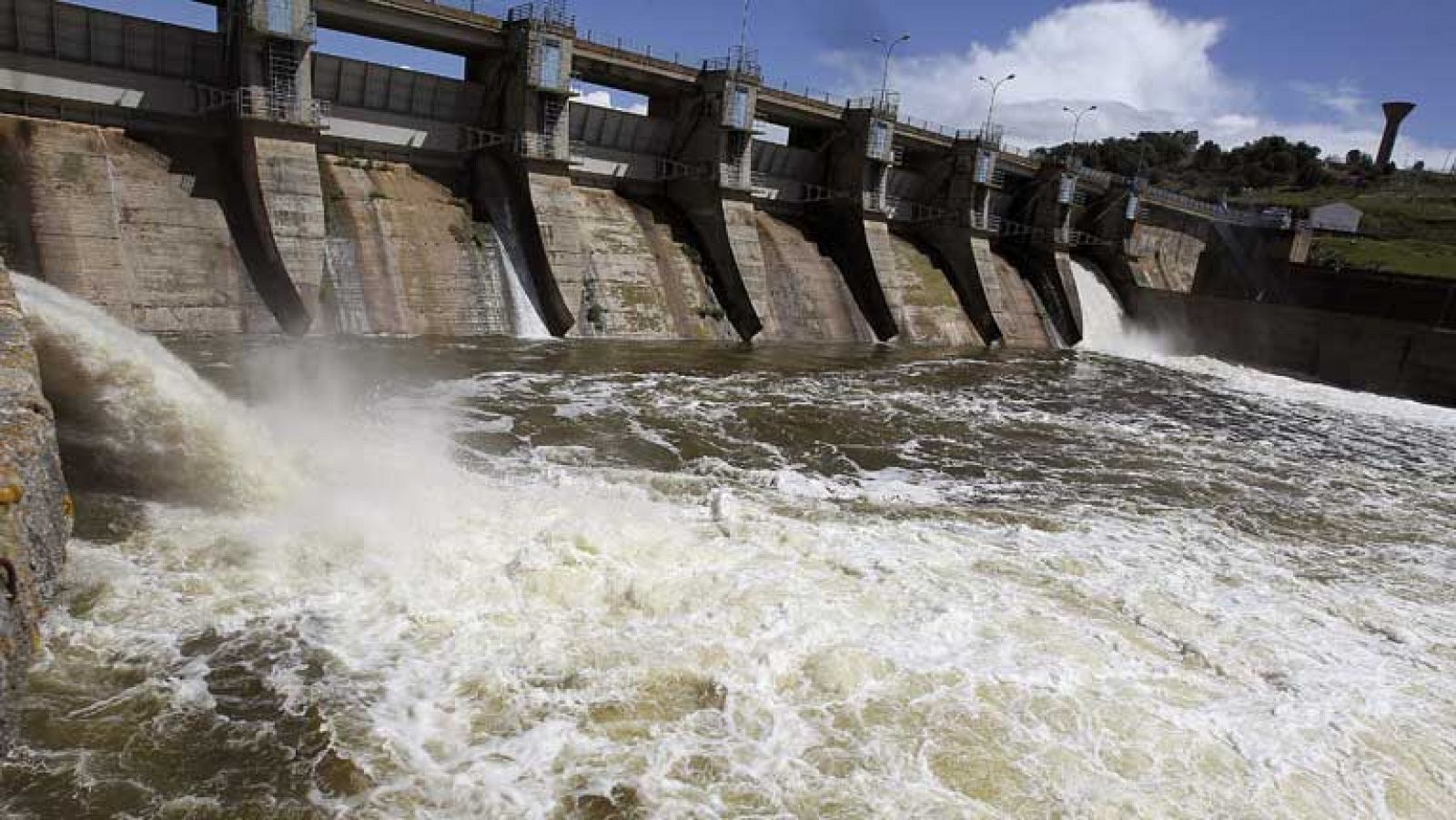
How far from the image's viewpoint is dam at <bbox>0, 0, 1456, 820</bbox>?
5.49m

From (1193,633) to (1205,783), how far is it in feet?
7.78

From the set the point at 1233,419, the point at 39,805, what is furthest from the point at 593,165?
the point at 39,805

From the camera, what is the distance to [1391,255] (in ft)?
152

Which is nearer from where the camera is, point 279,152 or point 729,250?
point 279,152

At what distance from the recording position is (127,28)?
17641 mm

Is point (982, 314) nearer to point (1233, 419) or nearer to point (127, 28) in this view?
point (1233, 419)

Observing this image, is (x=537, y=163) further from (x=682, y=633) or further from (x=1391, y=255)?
(x=1391, y=255)

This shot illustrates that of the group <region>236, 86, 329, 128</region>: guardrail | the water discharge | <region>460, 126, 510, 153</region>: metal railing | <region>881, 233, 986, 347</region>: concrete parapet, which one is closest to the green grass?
the water discharge

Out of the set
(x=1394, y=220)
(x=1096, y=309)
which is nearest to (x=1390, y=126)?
(x=1394, y=220)

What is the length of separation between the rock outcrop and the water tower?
11124 cm

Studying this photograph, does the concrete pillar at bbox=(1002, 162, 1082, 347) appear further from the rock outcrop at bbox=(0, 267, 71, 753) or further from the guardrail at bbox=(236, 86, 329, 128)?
the rock outcrop at bbox=(0, 267, 71, 753)

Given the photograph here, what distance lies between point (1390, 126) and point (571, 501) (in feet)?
367

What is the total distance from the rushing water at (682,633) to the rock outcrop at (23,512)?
395mm

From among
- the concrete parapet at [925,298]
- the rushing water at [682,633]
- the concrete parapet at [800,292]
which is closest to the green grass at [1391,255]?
the concrete parapet at [925,298]
